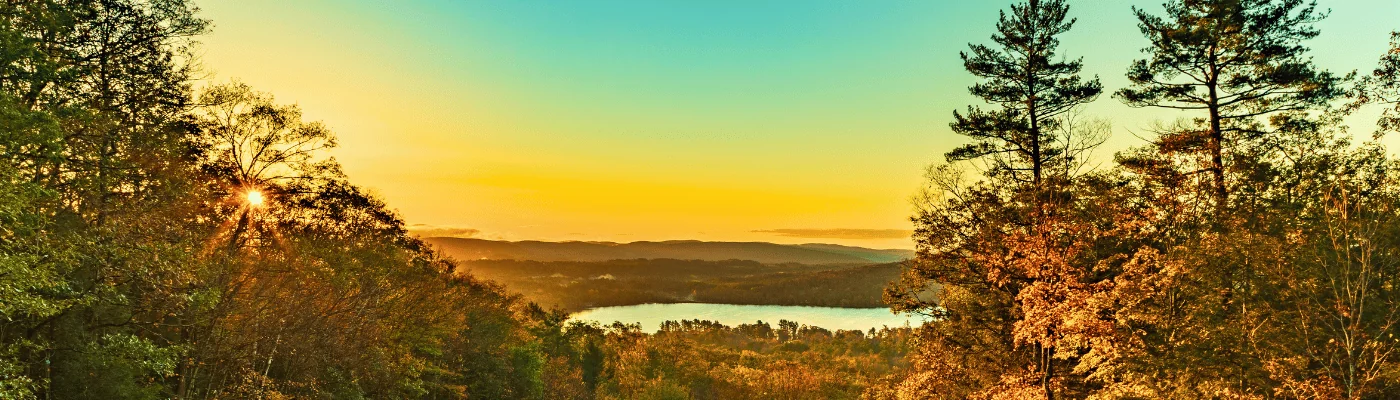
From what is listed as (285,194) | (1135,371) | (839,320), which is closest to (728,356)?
(839,320)

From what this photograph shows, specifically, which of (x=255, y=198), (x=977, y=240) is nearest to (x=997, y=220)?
(x=977, y=240)

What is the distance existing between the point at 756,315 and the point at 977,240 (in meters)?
164

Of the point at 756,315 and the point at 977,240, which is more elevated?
the point at 977,240

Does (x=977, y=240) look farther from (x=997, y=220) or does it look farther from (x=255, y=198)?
(x=255, y=198)

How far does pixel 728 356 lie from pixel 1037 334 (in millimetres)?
88171

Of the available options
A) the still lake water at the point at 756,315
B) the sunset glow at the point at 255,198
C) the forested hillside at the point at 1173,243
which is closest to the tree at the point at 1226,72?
the forested hillside at the point at 1173,243

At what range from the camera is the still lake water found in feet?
506

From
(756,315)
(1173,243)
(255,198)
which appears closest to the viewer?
(1173,243)

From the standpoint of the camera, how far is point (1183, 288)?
1531 cm

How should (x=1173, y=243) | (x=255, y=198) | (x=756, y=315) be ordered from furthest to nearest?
1. (x=756, y=315)
2. (x=255, y=198)
3. (x=1173, y=243)

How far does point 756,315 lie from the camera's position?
181 m

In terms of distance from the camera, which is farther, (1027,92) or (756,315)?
(756,315)

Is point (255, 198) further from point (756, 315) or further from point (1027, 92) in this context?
point (756, 315)

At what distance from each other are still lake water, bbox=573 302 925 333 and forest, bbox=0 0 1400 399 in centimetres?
12528
